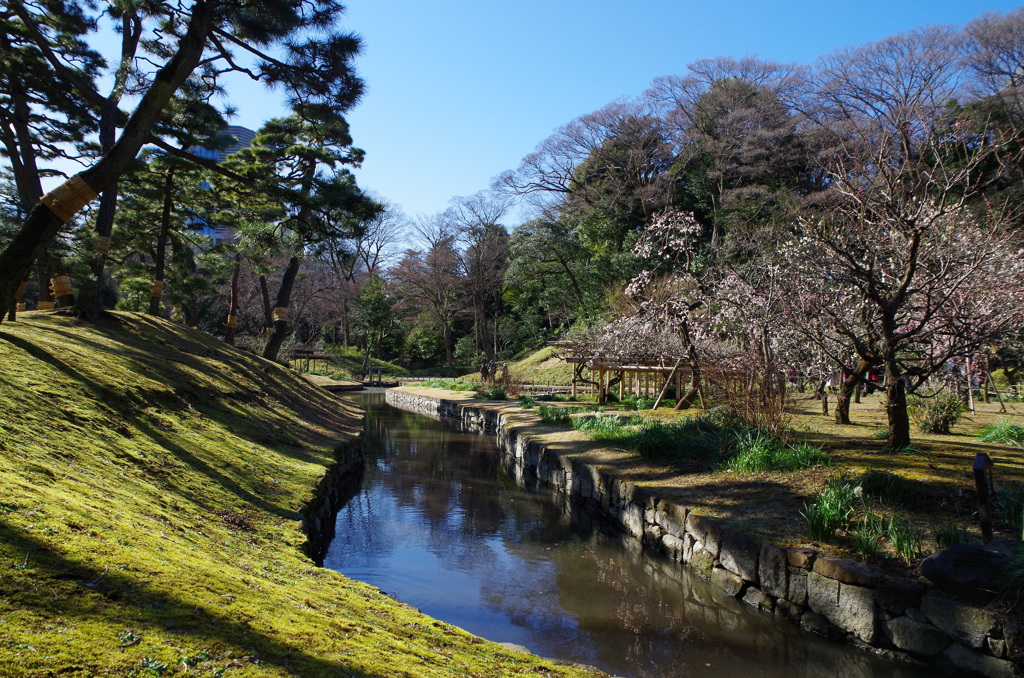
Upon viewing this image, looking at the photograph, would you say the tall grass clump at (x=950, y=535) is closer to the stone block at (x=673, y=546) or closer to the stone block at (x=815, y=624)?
the stone block at (x=815, y=624)

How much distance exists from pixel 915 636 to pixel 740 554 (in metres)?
1.60

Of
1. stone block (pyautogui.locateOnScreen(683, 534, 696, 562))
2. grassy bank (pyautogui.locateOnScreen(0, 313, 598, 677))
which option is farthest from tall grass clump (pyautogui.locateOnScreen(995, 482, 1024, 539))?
grassy bank (pyautogui.locateOnScreen(0, 313, 598, 677))

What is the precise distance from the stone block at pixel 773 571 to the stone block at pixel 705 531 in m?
0.58

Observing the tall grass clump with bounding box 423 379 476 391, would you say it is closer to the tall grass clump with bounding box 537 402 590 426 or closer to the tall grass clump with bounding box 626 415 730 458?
the tall grass clump with bounding box 537 402 590 426

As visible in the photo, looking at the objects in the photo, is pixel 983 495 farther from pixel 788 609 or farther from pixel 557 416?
pixel 557 416

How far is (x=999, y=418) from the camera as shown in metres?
10.5

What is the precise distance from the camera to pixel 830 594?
500cm

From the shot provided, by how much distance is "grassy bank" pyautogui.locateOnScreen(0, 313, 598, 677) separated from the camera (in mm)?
2375

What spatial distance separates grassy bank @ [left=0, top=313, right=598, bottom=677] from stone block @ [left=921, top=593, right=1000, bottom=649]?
2.66 meters

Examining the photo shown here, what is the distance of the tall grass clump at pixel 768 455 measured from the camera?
24.2ft

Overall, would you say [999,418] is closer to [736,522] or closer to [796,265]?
[796,265]

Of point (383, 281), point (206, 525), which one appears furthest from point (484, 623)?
point (383, 281)

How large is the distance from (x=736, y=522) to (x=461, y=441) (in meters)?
11.1

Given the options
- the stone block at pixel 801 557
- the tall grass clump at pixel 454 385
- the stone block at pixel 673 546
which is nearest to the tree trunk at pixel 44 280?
the stone block at pixel 673 546
